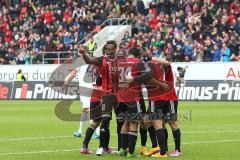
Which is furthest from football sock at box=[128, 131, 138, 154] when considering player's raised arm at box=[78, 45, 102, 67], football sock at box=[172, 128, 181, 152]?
player's raised arm at box=[78, 45, 102, 67]

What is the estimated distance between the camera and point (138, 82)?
15.5 m

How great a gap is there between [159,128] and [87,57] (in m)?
2.18

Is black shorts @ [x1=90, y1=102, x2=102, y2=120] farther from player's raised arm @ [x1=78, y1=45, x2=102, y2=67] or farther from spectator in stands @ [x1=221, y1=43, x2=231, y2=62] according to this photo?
spectator in stands @ [x1=221, y1=43, x2=231, y2=62]

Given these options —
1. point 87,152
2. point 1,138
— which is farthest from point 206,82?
point 87,152

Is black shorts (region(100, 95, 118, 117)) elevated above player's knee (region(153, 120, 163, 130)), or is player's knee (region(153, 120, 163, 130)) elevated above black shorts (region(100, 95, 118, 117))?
black shorts (region(100, 95, 118, 117))

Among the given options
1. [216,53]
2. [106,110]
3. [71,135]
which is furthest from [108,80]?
[216,53]

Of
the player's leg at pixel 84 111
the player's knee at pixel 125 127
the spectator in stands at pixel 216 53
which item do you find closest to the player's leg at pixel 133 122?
→ the player's knee at pixel 125 127

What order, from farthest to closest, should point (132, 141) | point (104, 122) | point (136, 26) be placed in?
1. point (136, 26)
2. point (104, 122)
3. point (132, 141)

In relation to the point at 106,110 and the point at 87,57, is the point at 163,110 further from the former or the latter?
the point at 87,57

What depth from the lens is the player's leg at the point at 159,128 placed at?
15359 mm

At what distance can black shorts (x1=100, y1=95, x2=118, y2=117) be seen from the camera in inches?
623

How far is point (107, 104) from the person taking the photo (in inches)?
623

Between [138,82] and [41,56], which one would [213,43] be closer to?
[41,56]

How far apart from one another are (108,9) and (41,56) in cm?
568
